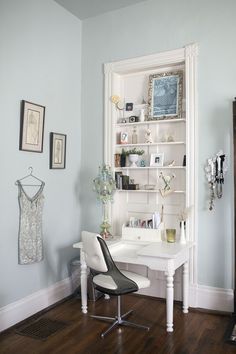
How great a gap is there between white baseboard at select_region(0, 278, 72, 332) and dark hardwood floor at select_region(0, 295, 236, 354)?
10 cm

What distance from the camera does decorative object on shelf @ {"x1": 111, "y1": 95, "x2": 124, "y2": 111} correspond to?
157 inches

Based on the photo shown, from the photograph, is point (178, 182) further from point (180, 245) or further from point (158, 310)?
point (158, 310)

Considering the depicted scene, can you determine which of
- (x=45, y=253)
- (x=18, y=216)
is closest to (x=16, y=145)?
(x=18, y=216)

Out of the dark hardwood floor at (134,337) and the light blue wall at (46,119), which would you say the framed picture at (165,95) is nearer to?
the light blue wall at (46,119)

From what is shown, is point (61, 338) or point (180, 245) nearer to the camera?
point (61, 338)

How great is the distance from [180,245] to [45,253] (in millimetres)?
1420

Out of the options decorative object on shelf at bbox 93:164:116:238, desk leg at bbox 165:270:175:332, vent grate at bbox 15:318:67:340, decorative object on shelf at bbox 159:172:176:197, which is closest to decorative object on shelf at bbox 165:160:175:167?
decorative object on shelf at bbox 159:172:176:197

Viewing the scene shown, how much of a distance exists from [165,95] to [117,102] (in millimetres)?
592

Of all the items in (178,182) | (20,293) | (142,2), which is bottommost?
(20,293)

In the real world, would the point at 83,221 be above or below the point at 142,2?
below

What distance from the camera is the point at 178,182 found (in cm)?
374

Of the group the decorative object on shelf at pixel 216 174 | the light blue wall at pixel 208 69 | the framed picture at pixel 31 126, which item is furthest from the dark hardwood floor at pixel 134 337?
the framed picture at pixel 31 126

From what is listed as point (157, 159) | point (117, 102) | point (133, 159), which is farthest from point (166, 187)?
point (117, 102)

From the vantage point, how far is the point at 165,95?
3.80m
